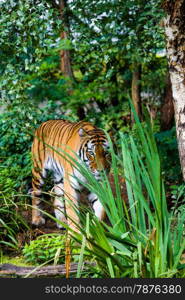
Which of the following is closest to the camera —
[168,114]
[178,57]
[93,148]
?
[178,57]

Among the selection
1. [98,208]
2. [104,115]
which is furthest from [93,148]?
[104,115]

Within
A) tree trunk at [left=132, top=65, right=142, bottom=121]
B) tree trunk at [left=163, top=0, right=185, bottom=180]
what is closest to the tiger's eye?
tree trunk at [left=163, top=0, right=185, bottom=180]

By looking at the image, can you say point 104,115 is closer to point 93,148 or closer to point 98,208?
point 93,148

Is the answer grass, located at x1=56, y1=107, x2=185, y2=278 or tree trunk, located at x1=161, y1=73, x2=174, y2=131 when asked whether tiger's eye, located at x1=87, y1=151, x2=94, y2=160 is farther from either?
tree trunk, located at x1=161, y1=73, x2=174, y2=131

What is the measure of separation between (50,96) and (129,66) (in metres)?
1.61

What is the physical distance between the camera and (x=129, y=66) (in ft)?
35.6

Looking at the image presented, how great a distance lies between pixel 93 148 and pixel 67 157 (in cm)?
36

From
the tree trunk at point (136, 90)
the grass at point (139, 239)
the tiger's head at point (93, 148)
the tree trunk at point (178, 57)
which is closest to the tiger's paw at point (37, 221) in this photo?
the tiger's head at point (93, 148)

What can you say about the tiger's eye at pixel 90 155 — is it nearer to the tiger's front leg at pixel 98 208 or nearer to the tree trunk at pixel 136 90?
the tiger's front leg at pixel 98 208

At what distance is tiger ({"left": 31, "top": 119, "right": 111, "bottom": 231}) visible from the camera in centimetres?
572

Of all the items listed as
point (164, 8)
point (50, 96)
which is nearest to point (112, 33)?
point (164, 8)

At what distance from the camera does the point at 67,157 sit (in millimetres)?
6027

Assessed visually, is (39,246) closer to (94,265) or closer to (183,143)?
(94,265)

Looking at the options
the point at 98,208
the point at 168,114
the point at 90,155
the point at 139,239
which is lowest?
the point at 139,239
